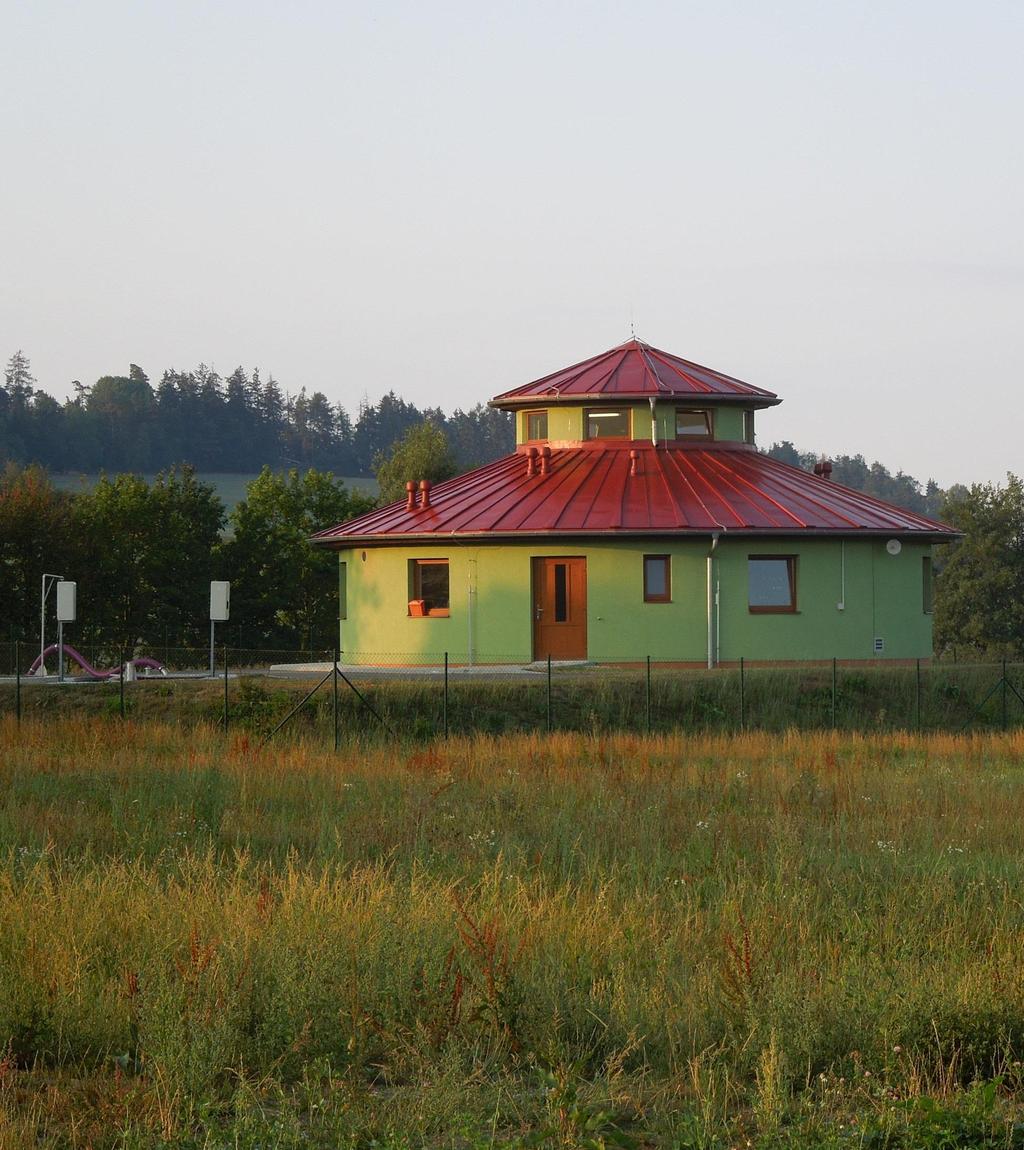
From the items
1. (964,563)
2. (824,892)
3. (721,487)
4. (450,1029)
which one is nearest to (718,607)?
(721,487)

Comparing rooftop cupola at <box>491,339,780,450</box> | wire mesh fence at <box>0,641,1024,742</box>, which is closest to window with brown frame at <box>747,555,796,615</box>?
wire mesh fence at <box>0,641,1024,742</box>

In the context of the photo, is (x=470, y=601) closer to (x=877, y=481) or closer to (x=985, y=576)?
(x=985, y=576)

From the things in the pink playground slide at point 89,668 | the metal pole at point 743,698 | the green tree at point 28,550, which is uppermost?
the green tree at point 28,550

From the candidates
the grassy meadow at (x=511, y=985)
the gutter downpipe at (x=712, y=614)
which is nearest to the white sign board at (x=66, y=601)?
the gutter downpipe at (x=712, y=614)

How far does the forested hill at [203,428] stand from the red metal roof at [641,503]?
244ft

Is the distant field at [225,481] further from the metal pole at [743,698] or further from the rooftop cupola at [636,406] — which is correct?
the metal pole at [743,698]

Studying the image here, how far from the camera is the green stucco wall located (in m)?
33.3

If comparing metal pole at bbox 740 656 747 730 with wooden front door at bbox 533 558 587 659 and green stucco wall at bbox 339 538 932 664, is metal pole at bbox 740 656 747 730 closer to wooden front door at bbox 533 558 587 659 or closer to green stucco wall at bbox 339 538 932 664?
green stucco wall at bbox 339 538 932 664

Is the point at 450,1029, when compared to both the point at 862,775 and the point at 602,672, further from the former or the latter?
the point at 602,672

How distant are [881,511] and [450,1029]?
97.3 feet

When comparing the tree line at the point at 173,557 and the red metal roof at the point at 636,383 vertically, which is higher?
the red metal roof at the point at 636,383

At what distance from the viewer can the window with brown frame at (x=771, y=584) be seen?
33594 millimetres

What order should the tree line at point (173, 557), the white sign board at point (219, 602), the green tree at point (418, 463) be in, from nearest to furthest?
the white sign board at point (219, 602), the tree line at point (173, 557), the green tree at point (418, 463)

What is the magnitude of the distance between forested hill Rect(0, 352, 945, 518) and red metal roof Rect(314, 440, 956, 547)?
7948 cm
